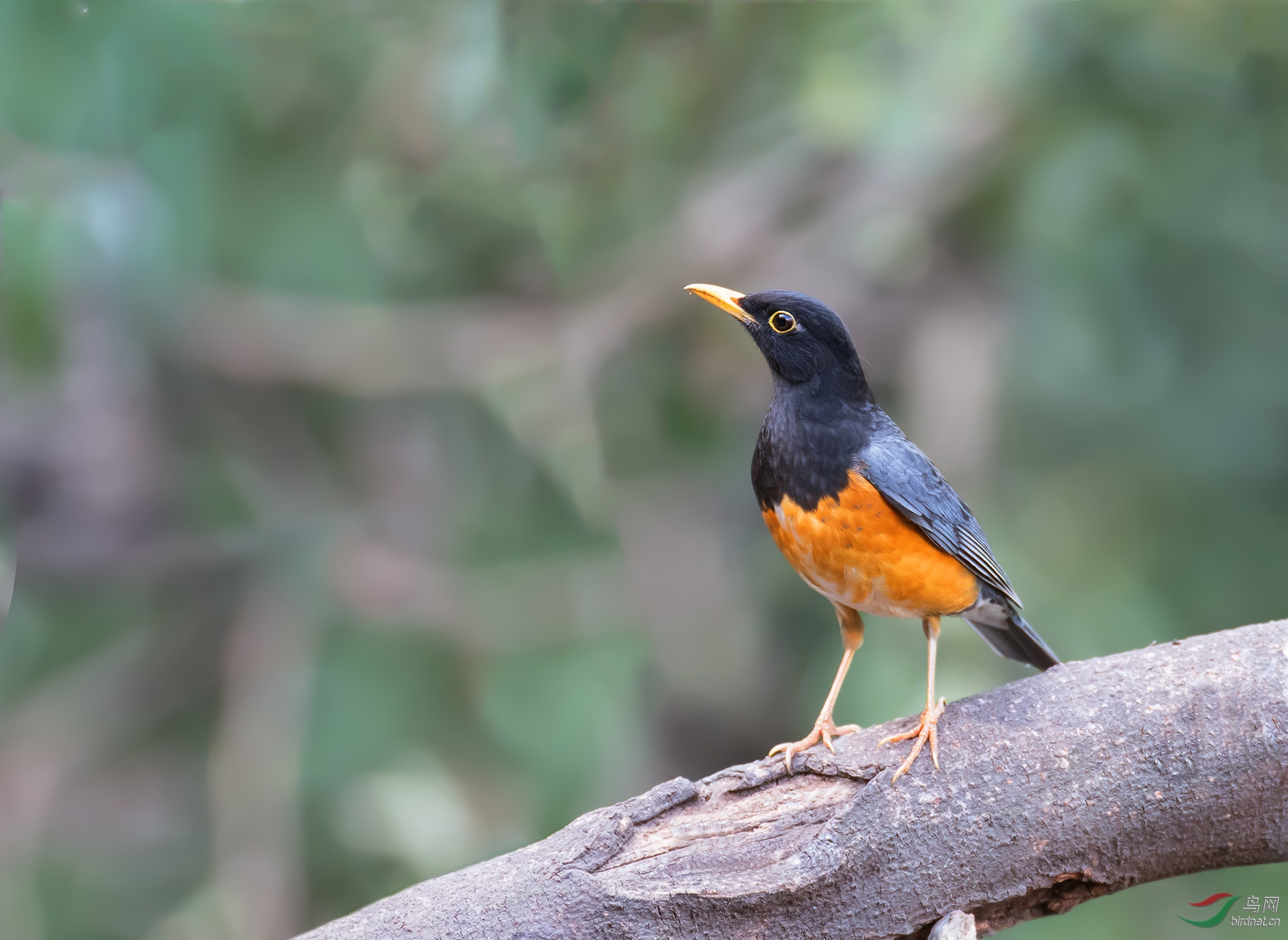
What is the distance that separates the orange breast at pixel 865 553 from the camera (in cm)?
288

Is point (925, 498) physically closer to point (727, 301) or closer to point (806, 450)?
point (806, 450)

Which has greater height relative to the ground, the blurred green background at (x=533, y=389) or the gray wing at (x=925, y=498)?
the blurred green background at (x=533, y=389)

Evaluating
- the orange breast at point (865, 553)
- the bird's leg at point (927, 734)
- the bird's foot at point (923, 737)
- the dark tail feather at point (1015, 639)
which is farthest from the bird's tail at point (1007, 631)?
the bird's foot at point (923, 737)

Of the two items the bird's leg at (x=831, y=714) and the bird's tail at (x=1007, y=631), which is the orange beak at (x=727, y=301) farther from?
the bird's tail at (x=1007, y=631)

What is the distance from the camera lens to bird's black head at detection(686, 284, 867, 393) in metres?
3.07

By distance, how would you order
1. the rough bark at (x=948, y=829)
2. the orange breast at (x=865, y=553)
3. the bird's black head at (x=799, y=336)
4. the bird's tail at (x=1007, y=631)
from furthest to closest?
1. the bird's tail at (x=1007, y=631)
2. the bird's black head at (x=799, y=336)
3. the orange breast at (x=865, y=553)
4. the rough bark at (x=948, y=829)

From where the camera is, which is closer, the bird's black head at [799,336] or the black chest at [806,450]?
the black chest at [806,450]

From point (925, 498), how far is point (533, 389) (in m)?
3.07

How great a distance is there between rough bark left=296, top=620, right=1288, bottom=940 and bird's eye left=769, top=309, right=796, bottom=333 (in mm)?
1187

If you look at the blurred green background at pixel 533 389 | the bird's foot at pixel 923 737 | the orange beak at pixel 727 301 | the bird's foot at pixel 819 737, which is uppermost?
the blurred green background at pixel 533 389

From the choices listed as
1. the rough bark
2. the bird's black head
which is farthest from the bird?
the rough bark

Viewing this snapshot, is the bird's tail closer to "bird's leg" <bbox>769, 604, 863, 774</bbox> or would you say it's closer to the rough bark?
"bird's leg" <bbox>769, 604, 863, 774</bbox>

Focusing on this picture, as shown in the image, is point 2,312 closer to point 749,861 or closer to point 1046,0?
point 749,861

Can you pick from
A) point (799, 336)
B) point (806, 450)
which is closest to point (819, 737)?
point (806, 450)
